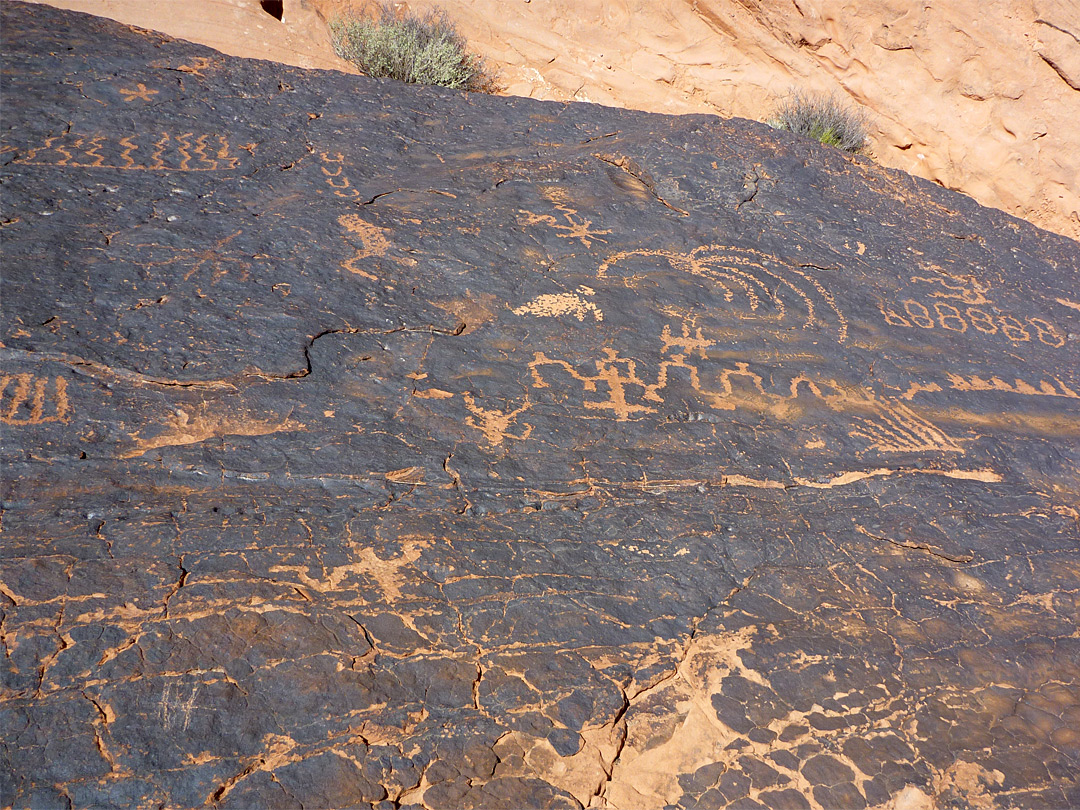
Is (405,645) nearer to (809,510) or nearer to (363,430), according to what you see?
(363,430)

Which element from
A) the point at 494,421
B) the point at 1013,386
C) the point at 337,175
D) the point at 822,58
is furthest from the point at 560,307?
the point at 822,58

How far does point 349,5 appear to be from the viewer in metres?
5.57

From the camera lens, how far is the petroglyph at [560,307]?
272cm

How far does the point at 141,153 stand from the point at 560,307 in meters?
1.69

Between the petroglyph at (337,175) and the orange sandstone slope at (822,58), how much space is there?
2.30m

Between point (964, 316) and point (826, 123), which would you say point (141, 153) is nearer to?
point (964, 316)

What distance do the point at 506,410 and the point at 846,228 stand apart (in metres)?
2.02

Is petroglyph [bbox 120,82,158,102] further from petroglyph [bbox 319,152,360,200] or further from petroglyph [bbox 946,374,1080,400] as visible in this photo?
petroglyph [bbox 946,374,1080,400]

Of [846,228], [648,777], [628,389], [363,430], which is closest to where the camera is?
[648,777]

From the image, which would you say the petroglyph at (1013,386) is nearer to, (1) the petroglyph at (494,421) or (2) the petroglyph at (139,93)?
(1) the petroglyph at (494,421)

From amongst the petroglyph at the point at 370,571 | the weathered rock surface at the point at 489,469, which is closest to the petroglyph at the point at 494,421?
the weathered rock surface at the point at 489,469

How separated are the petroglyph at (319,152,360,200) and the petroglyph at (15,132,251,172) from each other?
33cm

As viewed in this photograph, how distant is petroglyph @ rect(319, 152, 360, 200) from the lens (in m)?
3.04

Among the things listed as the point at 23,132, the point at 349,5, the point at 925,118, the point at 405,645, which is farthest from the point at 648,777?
the point at 349,5
